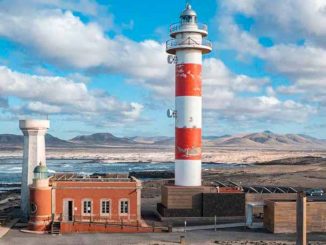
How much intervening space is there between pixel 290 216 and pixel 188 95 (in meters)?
11.6

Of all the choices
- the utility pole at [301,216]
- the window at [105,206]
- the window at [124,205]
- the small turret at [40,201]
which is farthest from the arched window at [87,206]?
the utility pole at [301,216]

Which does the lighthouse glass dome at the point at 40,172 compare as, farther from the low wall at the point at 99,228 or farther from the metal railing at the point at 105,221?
the low wall at the point at 99,228

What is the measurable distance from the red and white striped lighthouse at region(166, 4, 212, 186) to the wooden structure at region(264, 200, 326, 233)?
7.08 metres

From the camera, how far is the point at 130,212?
130ft

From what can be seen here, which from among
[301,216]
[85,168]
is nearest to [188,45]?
[301,216]

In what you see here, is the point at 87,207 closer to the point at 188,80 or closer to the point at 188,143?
the point at 188,143

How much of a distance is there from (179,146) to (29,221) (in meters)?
12.2

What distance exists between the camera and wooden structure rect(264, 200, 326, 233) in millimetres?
36156

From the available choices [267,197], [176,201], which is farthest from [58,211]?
[267,197]

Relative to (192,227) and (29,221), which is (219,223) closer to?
(192,227)

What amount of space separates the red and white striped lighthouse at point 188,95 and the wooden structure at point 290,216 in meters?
7.08

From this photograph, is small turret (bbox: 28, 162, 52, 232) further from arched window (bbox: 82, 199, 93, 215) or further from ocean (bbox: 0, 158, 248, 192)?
ocean (bbox: 0, 158, 248, 192)

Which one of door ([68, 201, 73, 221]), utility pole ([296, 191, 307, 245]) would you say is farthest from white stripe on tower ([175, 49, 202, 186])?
utility pole ([296, 191, 307, 245])

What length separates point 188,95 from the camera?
41094mm
